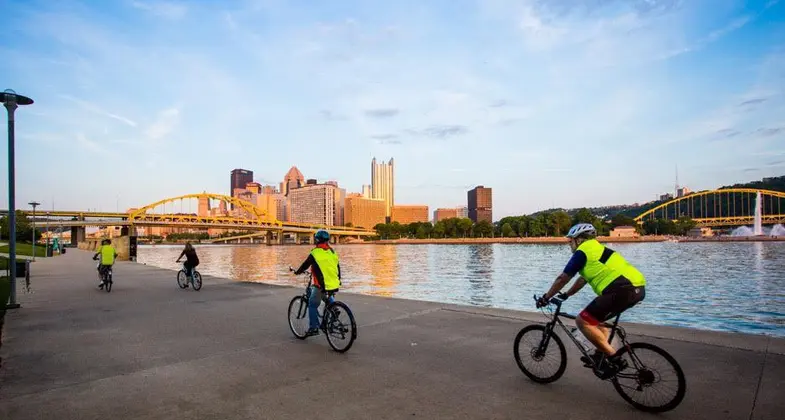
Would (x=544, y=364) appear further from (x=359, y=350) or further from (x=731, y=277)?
(x=731, y=277)

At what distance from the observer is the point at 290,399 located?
5.68 meters

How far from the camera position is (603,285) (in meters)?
5.18

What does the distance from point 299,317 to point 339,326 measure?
1.35m

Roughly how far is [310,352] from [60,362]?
381 cm

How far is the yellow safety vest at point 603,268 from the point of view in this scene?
16.8 ft

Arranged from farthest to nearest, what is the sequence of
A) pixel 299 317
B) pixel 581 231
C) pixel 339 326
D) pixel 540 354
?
pixel 299 317, pixel 339 326, pixel 540 354, pixel 581 231

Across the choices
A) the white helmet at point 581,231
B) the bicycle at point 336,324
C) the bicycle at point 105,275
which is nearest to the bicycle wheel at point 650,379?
→ the white helmet at point 581,231

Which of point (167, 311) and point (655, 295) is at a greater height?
point (167, 311)

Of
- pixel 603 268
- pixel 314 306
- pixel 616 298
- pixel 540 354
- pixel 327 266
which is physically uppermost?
pixel 603 268

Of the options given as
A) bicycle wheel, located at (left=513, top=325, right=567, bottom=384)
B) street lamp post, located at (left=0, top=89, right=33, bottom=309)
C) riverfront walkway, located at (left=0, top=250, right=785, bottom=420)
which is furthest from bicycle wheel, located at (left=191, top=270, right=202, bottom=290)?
bicycle wheel, located at (left=513, top=325, right=567, bottom=384)

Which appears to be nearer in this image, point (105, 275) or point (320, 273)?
point (320, 273)

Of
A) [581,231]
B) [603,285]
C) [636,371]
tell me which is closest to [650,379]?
[636,371]

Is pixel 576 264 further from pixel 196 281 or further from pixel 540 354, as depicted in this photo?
pixel 196 281

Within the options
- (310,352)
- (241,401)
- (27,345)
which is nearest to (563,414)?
(241,401)
